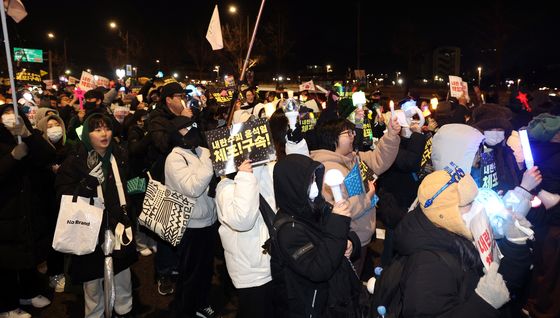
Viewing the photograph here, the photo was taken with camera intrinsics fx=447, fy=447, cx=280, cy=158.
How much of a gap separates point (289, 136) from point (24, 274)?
11.3 ft

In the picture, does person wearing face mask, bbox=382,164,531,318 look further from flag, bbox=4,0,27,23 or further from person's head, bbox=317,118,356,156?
flag, bbox=4,0,27,23

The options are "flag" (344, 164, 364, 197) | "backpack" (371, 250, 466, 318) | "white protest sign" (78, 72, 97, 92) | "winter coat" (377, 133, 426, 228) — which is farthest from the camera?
"white protest sign" (78, 72, 97, 92)

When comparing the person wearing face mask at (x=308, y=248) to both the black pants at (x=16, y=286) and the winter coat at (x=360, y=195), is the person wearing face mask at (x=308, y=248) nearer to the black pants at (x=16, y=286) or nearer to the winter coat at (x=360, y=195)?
the winter coat at (x=360, y=195)

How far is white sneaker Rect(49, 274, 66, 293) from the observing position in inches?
217

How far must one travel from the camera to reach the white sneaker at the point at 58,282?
5523 mm

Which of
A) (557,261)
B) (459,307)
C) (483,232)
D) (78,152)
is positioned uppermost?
(78,152)

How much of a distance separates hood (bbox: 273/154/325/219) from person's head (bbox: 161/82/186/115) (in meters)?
3.01

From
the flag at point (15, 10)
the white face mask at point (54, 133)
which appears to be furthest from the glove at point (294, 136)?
the flag at point (15, 10)

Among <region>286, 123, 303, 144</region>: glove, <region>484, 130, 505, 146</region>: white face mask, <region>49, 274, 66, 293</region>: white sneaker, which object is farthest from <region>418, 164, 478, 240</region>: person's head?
<region>49, 274, 66, 293</region>: white sneaker

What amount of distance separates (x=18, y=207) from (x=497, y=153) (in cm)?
474

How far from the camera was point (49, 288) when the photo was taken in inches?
210

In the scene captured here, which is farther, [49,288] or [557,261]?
[49,288]

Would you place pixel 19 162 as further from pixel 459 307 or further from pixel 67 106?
pixel 67 106

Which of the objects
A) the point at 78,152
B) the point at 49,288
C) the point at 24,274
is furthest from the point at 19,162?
the point at 49,288
